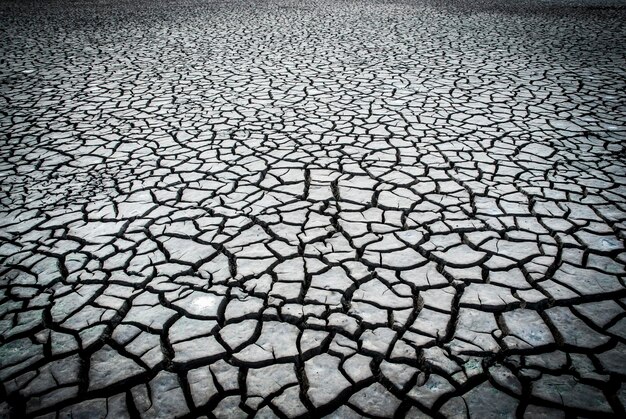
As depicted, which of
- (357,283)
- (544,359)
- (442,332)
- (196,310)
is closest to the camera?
(544,359)

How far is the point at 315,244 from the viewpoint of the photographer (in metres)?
2.27

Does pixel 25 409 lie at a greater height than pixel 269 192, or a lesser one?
lesser

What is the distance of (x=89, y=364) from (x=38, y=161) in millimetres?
2312

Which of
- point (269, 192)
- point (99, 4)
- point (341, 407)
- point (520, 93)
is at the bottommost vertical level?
point (341, 407)

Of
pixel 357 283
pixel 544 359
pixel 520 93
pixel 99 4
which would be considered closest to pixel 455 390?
pixel 544 359

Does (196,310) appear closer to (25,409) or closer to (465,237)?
(25,409)

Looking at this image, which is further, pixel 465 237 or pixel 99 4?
pixel 99 4

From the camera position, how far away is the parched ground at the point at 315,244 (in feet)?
4.96

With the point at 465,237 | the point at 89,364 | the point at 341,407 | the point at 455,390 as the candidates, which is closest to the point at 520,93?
the point at 465,237

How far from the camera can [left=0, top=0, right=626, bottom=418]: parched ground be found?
4.96 ft

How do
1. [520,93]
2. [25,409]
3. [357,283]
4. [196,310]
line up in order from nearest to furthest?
1. [25,409]
2. [196,310]
3. [357,283]
4. [520,93]

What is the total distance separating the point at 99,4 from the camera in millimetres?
11398

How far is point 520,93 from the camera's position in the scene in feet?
14.5

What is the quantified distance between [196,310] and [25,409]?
713 millimetres
